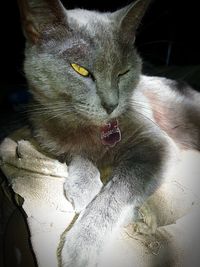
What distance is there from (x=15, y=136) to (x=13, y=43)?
1259mm

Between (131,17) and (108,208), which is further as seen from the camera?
(131,17)

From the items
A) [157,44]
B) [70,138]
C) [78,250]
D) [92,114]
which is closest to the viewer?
[78,250]

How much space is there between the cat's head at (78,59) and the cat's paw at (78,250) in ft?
1.17

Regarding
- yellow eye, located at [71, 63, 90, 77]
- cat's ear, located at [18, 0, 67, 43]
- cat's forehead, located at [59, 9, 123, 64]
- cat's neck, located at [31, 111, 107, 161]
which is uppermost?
cat's ear, located at [18, 0, 67, 43]

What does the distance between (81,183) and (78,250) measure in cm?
23

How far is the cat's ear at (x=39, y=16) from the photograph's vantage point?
1259 mm

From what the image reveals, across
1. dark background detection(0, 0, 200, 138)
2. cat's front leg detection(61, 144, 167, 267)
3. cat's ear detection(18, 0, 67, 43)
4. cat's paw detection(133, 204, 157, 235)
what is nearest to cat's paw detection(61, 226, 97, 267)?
cat's front leg detection(61, 144, 167, 267)

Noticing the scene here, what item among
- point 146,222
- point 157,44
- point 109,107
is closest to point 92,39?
point 109,107

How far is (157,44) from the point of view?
2785 mm

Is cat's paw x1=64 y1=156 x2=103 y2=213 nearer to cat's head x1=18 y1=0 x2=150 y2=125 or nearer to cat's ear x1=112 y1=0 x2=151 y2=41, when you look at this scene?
cat's head x1=18 y1=0 x2=150 y2=125

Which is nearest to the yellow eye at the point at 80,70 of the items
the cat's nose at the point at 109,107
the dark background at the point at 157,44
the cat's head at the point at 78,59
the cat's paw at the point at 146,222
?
the cat's head at the point at 78,59

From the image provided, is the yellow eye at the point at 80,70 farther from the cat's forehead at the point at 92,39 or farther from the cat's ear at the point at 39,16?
the cat's ear at the point at 39,16

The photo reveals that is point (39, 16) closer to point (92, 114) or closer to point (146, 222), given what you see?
point (92, 114)

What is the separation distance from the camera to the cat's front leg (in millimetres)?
1179
